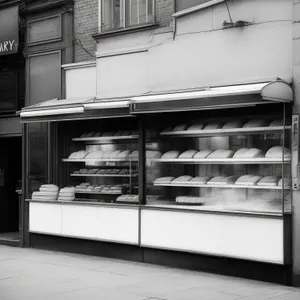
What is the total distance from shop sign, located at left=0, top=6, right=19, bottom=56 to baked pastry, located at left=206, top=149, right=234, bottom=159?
19.7 feet

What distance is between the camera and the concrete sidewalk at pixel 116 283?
8930 mm

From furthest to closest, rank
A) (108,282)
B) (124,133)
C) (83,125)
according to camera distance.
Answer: (83,125) < (124,133) < (108,282)

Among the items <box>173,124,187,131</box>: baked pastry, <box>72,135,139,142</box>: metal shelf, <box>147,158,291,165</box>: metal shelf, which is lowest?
<box>147,158,291,165</box>: metal shelf

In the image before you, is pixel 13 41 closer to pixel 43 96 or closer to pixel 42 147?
pixel 43 96

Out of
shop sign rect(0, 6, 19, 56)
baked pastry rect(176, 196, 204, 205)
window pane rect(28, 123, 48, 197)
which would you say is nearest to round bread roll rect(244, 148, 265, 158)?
baked pastry rect(176, 196, 204, 205)

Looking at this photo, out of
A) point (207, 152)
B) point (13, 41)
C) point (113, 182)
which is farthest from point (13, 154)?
point (207, 152)

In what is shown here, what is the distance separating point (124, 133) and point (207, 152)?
2.25 meters

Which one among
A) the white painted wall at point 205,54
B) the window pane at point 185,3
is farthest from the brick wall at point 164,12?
the window pane at point 185,3

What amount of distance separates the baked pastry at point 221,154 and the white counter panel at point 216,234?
111 cm

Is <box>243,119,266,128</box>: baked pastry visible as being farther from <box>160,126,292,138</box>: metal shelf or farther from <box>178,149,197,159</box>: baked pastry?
<box>178,149,197,159</box>: baked pastry

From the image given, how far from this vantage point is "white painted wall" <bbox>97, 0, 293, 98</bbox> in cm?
992

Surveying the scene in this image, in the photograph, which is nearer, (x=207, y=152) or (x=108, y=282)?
(x=108, y=282)

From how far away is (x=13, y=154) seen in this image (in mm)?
16484

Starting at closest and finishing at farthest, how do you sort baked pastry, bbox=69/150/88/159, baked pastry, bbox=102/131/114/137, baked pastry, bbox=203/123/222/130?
baked pastry, bbox=203/123/222/130
baked pastry, bbox=102/131/114/137
baked pastry, bbox=69/150/88/159
